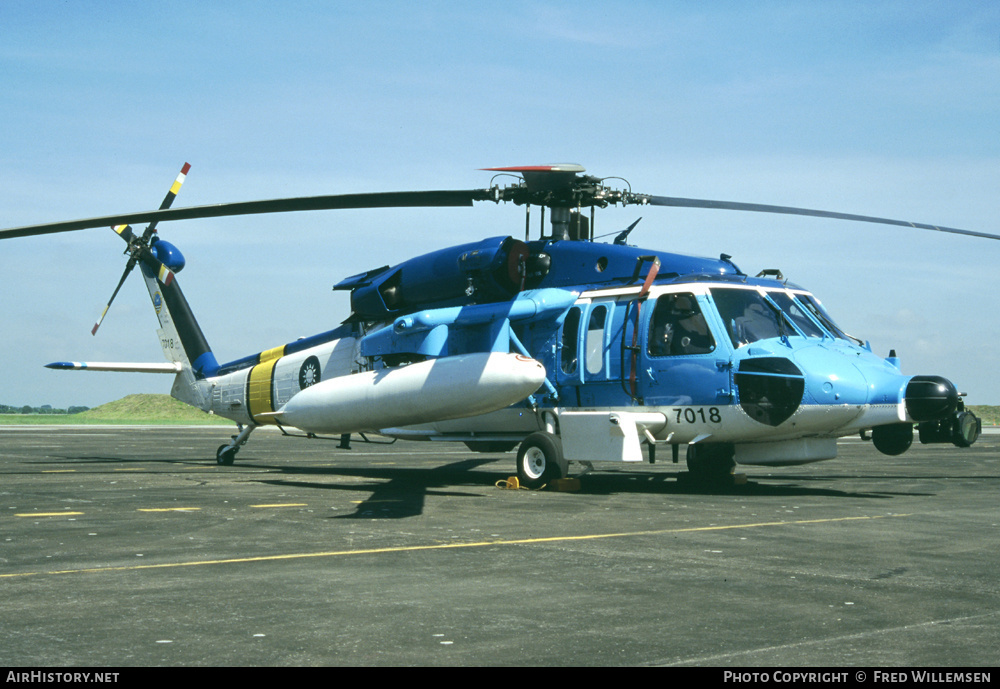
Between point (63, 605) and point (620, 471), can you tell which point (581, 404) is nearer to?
point (620, 471)

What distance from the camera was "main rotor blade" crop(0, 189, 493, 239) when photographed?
48.1 ft

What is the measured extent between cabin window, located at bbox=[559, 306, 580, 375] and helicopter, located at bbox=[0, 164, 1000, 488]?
0.03m

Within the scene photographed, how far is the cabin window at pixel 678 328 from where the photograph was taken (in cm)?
1544

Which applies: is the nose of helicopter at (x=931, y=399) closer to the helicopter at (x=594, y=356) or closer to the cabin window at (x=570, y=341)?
the helicopter at (x=594, y=356)

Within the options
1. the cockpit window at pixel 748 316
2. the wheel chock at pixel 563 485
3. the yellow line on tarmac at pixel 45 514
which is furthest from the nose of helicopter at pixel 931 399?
the yellow line on tarmac at pixel 45 514

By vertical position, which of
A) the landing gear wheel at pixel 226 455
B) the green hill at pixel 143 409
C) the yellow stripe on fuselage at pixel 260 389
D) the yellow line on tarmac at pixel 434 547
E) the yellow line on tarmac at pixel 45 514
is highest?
the yellow stripe on fuselage at pixel 260 389

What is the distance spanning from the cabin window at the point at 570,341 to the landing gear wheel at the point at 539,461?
1.25 m

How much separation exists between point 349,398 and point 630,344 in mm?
4650

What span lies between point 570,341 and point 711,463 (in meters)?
3.28

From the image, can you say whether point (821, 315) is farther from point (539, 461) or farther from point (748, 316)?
point (539, 461)

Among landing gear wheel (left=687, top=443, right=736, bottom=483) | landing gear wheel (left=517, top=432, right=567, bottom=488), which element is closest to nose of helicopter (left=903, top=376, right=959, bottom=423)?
landing gear wheel (left=687, top=443, right=736, bottom=483)

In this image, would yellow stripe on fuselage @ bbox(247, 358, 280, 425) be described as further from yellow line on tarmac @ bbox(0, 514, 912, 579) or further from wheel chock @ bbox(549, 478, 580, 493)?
yellow line on tarmac @ bbox(0, 514, 912, 579)

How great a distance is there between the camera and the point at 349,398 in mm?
Result: 16250
